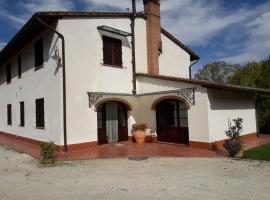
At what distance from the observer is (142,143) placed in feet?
45.2

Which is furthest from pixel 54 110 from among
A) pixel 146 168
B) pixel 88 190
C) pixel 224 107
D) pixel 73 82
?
pixel 224 107

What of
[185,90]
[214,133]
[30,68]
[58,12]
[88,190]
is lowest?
[88,190]

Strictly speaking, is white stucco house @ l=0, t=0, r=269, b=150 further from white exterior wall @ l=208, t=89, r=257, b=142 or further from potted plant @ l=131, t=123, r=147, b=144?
potted plant @ l=131, t=123, r=147, b=144

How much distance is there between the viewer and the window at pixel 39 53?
1384 centimetres

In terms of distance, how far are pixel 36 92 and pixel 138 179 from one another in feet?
29.6

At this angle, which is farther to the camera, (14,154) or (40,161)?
(14,154)

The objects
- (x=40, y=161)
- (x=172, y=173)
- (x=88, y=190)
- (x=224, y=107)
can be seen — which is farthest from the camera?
(x=224, y=107)

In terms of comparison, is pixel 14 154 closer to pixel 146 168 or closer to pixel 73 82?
pixel 73 82

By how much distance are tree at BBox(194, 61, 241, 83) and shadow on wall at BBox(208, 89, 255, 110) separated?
30.7 metres

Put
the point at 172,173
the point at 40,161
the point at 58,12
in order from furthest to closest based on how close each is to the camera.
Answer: the point at 58,12, the point at 40,161, the point at 172,173

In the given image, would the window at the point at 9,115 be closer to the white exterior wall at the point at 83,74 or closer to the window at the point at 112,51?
the white exterior wall at the point at 83,74

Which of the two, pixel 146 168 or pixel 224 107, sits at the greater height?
pixel 224 107

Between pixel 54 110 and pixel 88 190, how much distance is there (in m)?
6.62

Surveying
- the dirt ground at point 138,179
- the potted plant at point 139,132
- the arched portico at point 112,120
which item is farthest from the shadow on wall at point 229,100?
the arched portico at point 112,120
